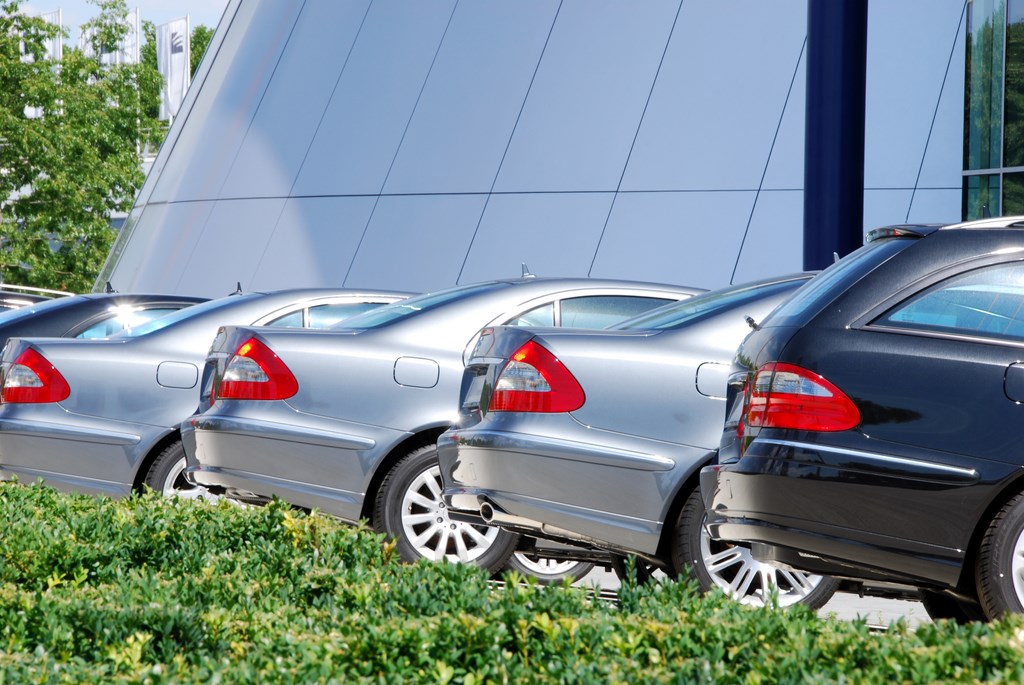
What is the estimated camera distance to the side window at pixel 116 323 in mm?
10609

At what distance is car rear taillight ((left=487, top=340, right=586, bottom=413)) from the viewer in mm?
5910

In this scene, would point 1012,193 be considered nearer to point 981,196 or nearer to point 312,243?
point 981,196

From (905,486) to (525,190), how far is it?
A: 1249 cm

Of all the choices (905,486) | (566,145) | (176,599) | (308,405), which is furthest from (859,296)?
(566,145)

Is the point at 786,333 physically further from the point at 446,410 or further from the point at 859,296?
the point at 446,410

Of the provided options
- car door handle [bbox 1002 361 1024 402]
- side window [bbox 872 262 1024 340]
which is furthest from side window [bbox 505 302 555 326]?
car door handle [bbox 1002 361 1024 402]

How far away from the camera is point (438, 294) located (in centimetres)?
797

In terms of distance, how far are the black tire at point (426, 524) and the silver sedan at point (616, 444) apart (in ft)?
3.07

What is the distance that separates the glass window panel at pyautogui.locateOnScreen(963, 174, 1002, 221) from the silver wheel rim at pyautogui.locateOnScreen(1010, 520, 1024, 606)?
32.7 feet

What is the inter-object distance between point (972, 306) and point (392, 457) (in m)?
3.22

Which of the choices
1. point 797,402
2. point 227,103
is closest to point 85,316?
point 797,402

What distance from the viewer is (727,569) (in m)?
5.96

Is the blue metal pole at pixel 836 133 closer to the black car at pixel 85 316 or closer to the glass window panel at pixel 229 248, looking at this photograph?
the black car at pixel 85 316

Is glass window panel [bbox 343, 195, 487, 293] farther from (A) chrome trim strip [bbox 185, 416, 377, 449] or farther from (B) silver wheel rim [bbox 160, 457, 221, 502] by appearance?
(A) chrome trim strip [bbox 185, 416, 377, 449]
